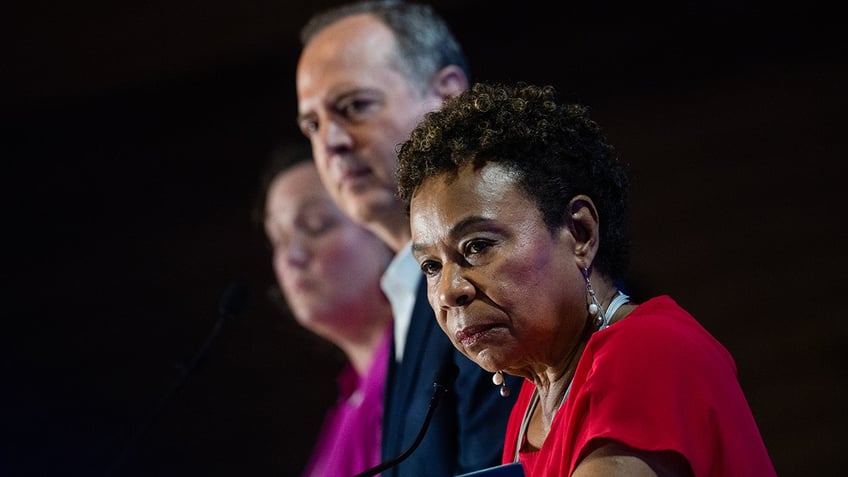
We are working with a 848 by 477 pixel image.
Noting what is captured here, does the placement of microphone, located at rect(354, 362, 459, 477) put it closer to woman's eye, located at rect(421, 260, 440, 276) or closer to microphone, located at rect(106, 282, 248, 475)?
woman's eye, located at rect(421, 260, 440, 276)

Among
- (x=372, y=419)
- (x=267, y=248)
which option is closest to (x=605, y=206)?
(x=372, y=419)

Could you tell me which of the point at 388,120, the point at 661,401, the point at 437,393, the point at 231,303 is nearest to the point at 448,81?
the point at 388,120

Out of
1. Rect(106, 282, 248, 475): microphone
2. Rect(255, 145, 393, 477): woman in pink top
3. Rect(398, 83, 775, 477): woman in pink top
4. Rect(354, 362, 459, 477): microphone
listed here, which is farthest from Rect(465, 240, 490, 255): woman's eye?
Rect(255, 145, 393, 477): woman in pink top

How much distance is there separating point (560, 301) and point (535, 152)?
0.70 ft

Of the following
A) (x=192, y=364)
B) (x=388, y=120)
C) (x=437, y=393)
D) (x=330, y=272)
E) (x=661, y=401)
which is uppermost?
(x=388, y=120)

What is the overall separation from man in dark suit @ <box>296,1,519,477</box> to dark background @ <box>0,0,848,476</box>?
3.96ft

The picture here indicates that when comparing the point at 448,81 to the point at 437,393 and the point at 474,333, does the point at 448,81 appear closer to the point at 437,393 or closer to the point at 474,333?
the point at 437,393

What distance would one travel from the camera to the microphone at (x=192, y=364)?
Result: 2.54 meters

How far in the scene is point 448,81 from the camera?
296cm

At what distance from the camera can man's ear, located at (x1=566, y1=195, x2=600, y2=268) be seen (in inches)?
66.8

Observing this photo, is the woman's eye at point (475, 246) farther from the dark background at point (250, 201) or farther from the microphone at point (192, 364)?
the dark background at point (250, 201)

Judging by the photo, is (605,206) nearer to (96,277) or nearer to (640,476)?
(640,476)

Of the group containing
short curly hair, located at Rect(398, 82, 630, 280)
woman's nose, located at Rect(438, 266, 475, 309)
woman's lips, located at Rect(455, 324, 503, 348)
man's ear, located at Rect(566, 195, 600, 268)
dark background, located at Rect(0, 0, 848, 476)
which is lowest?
dark background, located at Rect(0, 0, 848, 476)

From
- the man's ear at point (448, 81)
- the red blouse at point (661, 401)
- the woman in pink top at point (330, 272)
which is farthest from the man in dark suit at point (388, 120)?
the red blouse at point (661, 401)
